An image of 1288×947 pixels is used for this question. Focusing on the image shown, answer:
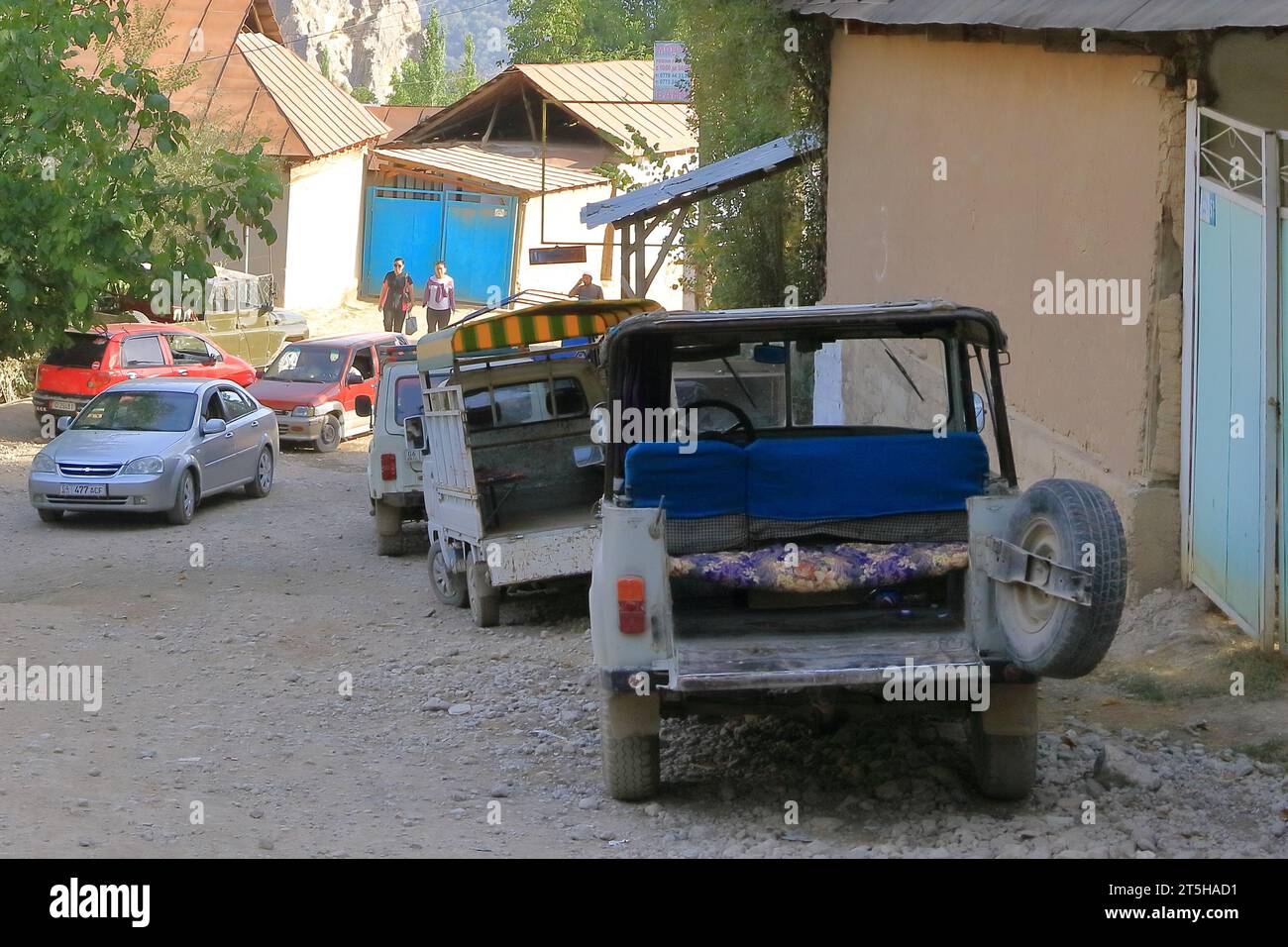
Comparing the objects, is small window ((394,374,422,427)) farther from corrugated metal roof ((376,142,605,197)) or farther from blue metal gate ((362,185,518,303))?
blue metal gate ((362,185,518,303))

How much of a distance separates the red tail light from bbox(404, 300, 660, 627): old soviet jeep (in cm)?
492

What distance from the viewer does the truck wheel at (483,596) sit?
11.7 meters

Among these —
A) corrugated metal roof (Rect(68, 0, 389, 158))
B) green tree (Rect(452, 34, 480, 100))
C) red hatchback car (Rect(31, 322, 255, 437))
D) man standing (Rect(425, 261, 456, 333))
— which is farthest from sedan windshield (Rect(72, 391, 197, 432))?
green tree (Rect(452, 34, 480, 100))

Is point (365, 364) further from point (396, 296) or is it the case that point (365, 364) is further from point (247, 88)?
point (247, 88)

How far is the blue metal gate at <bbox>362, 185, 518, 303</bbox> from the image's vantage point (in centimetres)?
3806

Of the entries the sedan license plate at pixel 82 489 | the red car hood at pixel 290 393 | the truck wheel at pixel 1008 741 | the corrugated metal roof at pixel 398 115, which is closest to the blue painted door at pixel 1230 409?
the truck wheel at pixel 1008 741

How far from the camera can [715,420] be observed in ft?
25.8

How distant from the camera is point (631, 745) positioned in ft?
21.4

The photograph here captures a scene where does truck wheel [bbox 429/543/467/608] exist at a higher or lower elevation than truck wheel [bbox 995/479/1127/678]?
lower

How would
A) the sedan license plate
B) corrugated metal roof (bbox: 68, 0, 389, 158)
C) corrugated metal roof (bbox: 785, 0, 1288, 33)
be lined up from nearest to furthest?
corrugated metal roof (bbox: 785, 0, 1288, 33), the sedan license plate, corrugated metal roof (bbox: 68, 0, 389, 158)

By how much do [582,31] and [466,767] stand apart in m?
56.1

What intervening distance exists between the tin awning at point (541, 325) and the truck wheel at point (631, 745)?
5090mm
